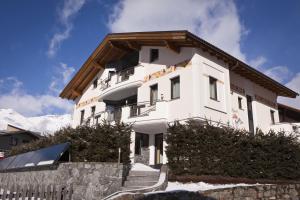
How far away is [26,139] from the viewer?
43844mm

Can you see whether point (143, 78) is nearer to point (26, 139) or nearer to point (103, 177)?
point (103, 177)

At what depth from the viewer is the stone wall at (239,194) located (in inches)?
364

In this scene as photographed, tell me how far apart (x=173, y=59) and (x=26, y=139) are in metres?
33.1

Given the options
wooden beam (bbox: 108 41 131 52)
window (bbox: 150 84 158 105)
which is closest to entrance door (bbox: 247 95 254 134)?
window (bbox: 150 84 158 105)

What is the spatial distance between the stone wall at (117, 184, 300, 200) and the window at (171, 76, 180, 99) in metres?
8.39

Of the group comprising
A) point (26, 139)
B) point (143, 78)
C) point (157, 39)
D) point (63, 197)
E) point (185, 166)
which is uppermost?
point (157, 39)

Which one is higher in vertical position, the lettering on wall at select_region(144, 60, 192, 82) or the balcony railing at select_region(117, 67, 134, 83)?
the balcony railing at select_region(117, 67, 134, 83)

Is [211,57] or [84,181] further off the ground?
[211,57]

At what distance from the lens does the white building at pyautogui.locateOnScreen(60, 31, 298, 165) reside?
1817cm

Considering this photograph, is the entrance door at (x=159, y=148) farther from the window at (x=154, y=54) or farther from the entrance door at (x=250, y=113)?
the entrance door at (x=250, y=113)

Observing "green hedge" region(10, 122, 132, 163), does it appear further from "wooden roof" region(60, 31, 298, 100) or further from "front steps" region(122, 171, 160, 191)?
"wooden roof" region(60, 31, 298, 100)

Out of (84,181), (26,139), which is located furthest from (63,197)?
(26,139)

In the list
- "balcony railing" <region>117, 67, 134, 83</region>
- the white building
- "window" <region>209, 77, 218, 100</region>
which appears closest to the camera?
the white building

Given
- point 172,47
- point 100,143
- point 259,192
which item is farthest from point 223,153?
point 172,47
